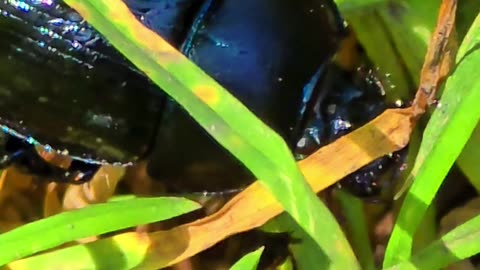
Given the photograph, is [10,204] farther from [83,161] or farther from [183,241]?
[183,241]

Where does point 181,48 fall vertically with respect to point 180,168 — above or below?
above

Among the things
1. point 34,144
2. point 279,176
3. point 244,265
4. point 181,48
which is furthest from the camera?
point 34,144

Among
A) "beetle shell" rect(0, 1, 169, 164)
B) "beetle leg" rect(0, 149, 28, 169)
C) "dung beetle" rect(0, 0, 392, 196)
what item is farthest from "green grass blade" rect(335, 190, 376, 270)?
"beetle leg" rect(0, 149, 28, 169)

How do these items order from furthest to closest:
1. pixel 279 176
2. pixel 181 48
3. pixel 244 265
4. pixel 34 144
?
pixel 34 144 → pixel 181 48 → pixel 244 265 → pixel 279 176

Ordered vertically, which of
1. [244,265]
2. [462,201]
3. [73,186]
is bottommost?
[462,201]

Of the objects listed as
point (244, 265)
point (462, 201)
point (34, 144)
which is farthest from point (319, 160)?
point (34, 144)

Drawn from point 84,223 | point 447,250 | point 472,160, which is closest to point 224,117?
point 84,223

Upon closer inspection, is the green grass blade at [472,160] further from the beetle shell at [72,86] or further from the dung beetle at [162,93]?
the beetle shell at [72,86]

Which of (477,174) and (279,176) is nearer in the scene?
(279,176)
